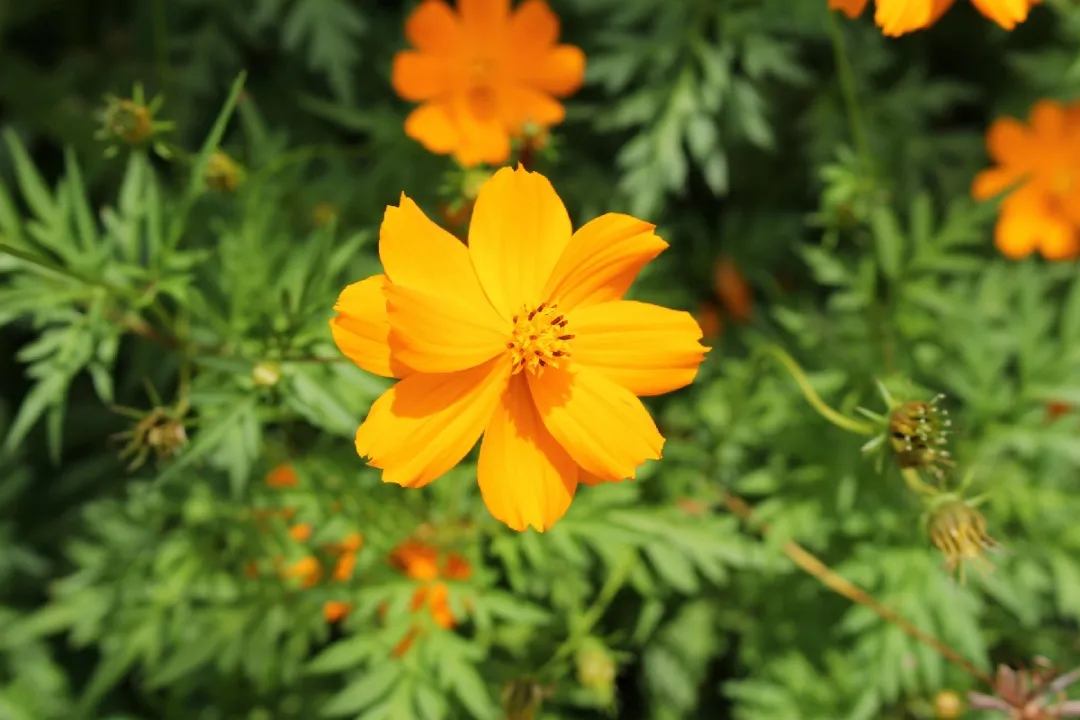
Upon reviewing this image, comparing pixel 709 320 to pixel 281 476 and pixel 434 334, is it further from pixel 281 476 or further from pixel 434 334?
pixel 434 334

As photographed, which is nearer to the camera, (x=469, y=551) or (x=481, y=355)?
(x=481, y=355)

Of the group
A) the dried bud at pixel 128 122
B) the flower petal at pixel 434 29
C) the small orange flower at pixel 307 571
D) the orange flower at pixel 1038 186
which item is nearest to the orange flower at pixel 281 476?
the small orange flower at pixel 307 571

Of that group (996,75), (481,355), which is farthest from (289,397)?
(996,75)

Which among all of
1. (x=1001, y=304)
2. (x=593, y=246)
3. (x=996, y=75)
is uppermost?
(x=593, y=246)

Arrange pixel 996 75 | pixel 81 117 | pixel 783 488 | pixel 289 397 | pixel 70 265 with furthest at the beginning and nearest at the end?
pixel 996 75 < pixel 81 117 < pixel 783 488 < pixel 70 265 < pixel 289 397

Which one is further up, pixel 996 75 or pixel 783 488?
pixel 996 75

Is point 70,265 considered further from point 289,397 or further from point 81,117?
point 81,117

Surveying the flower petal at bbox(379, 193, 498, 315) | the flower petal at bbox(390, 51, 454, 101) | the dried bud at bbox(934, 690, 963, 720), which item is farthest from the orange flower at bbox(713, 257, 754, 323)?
the flower petal at bbox(379, 193, 498, 315)

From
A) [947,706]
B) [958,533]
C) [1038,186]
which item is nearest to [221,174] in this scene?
[958,533]
